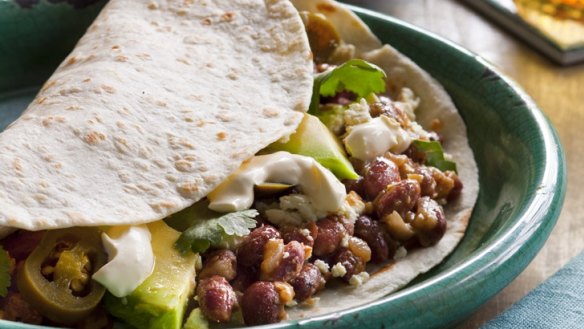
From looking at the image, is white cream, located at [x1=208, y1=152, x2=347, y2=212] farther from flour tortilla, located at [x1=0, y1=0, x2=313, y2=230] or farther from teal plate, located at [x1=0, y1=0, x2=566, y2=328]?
teal plate, located at [x1=0, y1=0, x2=566, y2=328]

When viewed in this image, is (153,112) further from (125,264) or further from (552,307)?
(552,307)

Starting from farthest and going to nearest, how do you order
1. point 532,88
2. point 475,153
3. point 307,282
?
point 532,88, point 475,153, point 307,282

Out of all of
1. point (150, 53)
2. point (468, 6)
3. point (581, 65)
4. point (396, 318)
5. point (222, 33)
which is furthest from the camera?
point (468, 6)

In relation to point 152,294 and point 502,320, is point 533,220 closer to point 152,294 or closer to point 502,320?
point 502,320

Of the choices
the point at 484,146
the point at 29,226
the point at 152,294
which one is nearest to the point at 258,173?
the point at 152,294

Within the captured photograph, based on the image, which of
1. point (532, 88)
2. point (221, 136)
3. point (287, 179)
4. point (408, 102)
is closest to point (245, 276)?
point (287, 179)

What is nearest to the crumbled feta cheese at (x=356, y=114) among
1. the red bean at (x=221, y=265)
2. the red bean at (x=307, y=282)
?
A: the red bean at (x=307, y=282)
